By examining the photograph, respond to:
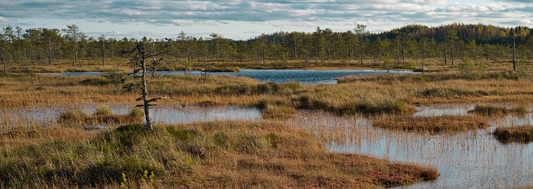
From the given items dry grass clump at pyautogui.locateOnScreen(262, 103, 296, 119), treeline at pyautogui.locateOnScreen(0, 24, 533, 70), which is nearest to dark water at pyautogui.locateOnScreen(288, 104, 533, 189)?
dry grass clump at pyautogui.locateOnScreen(262, 103, 296, 119)

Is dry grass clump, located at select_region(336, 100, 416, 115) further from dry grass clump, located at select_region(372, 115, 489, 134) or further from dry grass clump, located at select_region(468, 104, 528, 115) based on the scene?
dry grass clump, located at select_region(468, 104, 528, 115)

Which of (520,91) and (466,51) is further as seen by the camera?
(466,51)

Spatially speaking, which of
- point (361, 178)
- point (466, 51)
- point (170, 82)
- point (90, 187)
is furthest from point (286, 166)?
point (466, 51)

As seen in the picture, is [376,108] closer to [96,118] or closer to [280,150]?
[280,150]

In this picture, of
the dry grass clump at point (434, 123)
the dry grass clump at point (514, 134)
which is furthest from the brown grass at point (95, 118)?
the dry grass clump at point (514, 134)

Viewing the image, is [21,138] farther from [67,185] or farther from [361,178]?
[361,178]

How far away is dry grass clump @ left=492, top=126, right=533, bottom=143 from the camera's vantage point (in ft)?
43.6

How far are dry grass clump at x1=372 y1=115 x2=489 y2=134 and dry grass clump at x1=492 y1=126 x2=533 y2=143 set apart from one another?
4.43 ft

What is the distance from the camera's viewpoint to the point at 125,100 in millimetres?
25828

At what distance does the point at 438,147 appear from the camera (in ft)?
40.7

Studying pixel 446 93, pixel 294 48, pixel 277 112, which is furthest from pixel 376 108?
pixel 294 48

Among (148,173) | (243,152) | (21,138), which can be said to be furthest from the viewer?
(21,138)

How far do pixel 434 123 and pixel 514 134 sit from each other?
291 cm

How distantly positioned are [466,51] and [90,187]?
11203cm
